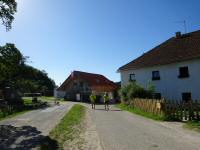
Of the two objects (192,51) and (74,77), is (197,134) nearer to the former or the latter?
(192,51)

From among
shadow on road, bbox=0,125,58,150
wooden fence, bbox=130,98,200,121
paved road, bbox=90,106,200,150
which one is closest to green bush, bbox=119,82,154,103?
wooden fence, bbox=130,98,200,121

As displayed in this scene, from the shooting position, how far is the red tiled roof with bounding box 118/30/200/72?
31.2m

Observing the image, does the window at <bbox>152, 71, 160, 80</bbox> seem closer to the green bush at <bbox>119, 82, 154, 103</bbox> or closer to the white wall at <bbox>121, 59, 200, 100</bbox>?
the white wall at <bbox>121, 59, 200, 100</bbox>

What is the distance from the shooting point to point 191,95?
30.8m

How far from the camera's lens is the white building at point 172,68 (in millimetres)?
30359

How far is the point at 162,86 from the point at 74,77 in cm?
3583

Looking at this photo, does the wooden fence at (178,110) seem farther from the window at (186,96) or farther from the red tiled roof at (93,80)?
the red tiled roof at (93,80)

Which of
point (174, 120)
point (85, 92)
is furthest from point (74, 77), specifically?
point (174, 120)

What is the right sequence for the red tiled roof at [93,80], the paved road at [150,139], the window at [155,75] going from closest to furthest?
the paved road at [150,139], the window at [155,75], the red tiled roof at [93,80]

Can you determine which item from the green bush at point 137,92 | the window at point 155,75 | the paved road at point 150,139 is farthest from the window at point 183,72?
the paved road at point 150,139

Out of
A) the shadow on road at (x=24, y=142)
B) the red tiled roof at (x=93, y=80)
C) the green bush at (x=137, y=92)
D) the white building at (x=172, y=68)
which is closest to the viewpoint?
the shadow on road at (x=24, y=142)

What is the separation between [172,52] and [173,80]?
11.5ft

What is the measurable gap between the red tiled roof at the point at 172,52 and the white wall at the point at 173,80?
0.64 meters

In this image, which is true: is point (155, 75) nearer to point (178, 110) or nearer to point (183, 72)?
point (183, 72)
